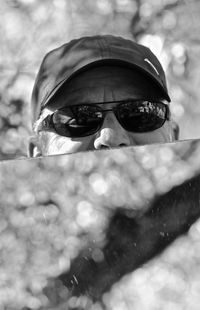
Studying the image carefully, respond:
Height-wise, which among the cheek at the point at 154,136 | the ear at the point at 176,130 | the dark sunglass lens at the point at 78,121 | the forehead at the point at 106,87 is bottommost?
the ear at the point at 176,130

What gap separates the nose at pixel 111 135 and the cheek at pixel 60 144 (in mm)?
29

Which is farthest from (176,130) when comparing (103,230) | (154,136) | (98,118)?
(103,230)

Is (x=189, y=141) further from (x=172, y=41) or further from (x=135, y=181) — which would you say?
(x=172, y=41)

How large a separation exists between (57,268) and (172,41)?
4.92ft

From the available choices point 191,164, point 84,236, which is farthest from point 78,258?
point 191,164

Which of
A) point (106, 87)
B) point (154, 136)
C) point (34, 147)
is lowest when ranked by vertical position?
point (34, 147)

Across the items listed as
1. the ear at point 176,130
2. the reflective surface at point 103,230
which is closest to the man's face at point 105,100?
the ear at point 176,130

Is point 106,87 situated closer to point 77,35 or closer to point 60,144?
point 60,144

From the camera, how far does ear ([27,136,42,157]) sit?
1411 mm

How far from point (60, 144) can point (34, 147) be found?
23 cm

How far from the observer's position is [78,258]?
515mm

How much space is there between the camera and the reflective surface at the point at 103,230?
501 millimetres

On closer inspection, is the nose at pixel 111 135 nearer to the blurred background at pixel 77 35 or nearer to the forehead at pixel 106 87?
the forehead at pixel 106 87

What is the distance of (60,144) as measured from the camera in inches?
49.5
